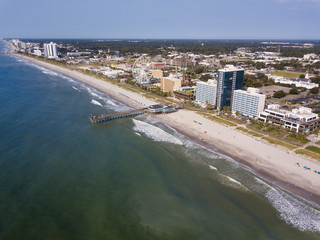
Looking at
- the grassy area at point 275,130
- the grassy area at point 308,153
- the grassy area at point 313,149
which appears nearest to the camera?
the grassy area at point 308,153

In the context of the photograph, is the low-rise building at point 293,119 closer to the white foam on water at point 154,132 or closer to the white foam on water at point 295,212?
the white foam on water at point 154,132

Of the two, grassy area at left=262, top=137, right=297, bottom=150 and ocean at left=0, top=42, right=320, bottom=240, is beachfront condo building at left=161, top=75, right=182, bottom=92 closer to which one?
ocean at left=0, top=42, right=320, bottom=240

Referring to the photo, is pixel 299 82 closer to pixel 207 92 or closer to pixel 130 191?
pixel 207 92

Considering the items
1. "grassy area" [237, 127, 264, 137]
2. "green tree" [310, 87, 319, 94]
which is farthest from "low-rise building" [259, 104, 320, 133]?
"green tree" [310, 87, 319, 94]

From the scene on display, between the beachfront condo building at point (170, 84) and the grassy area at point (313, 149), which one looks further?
the beachfront condo building at point (170, 84)

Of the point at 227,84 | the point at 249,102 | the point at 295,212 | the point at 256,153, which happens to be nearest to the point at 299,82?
the point at 227,84

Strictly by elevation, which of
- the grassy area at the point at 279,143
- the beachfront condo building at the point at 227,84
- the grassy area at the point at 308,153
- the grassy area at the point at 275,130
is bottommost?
the grassy area at the point at 308,153

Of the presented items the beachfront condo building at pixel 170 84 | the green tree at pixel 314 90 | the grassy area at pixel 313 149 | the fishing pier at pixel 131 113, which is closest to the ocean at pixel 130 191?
the fishing pier at pixel 131 113

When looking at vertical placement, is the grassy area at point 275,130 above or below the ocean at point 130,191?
above
